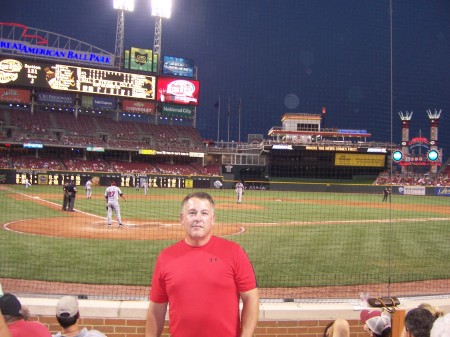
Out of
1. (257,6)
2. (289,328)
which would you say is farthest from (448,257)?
(257,6)

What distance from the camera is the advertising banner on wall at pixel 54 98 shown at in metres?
48.5

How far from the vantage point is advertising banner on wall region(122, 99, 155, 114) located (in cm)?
5259

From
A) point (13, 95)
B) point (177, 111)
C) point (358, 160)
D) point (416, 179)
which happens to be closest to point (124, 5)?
point (177, 111)

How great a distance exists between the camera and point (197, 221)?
9.95 feet

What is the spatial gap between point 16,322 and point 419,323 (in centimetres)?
267

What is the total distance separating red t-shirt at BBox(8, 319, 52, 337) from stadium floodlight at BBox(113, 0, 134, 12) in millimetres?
48522

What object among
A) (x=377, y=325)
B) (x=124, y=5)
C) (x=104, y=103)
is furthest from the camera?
(x=104, y=103)

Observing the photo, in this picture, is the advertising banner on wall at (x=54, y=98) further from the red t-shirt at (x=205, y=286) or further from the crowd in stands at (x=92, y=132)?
the red t-shirt at (x=205, y=286)

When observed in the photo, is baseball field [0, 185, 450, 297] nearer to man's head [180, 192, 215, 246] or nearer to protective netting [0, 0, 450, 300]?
protective netting [0, 0, 450, 300]

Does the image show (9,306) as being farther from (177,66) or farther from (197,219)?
(177,66)

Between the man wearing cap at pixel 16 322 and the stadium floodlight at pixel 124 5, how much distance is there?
48.5 meters

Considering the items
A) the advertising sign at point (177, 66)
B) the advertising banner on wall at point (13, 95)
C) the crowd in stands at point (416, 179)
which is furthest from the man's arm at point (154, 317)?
the advertising sign at point (177, 66)

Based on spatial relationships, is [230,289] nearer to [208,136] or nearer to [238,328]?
[238,328]

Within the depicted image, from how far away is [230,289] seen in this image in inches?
113
